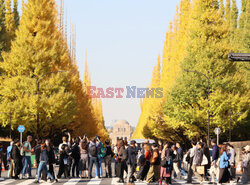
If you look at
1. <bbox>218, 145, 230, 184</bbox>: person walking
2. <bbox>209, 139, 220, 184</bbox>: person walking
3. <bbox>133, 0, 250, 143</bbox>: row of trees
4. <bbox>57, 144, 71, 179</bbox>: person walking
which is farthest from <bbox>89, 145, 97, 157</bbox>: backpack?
<bbox>133, 0, 250, 143</bbox>: row of trees

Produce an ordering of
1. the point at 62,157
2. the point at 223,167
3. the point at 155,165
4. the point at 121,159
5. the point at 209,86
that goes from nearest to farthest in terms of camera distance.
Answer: the point at 223,167
the point at 155,165
the point at 121,159
the point at 62,157
the point at 209,86

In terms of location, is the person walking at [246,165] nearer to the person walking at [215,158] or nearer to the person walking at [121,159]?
the person walking at [215,158]

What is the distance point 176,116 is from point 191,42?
6.03 meters

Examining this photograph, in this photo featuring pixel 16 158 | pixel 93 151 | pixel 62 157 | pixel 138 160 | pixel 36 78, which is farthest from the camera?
pixel 36 78

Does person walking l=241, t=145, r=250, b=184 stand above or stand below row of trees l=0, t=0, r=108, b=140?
below

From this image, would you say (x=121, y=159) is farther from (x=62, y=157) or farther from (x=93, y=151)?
(x=62, y=157)

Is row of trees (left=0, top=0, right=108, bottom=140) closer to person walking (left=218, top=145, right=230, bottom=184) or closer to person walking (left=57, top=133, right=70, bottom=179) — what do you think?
person walking (left=57, top=133, right=70, bottom=179)

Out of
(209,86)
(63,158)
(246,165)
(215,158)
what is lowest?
(246,165)

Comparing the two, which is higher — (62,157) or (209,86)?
(209,86)

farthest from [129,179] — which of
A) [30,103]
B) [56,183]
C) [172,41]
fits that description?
[172,41]

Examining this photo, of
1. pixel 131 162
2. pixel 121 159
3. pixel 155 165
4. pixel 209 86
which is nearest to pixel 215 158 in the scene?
pixel 155 165

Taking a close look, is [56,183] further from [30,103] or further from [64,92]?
[64,92]

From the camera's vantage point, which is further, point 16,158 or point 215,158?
point 16,158

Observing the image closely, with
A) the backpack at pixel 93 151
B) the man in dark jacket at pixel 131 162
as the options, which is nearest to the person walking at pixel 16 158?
the backpack at pixel 93 151
